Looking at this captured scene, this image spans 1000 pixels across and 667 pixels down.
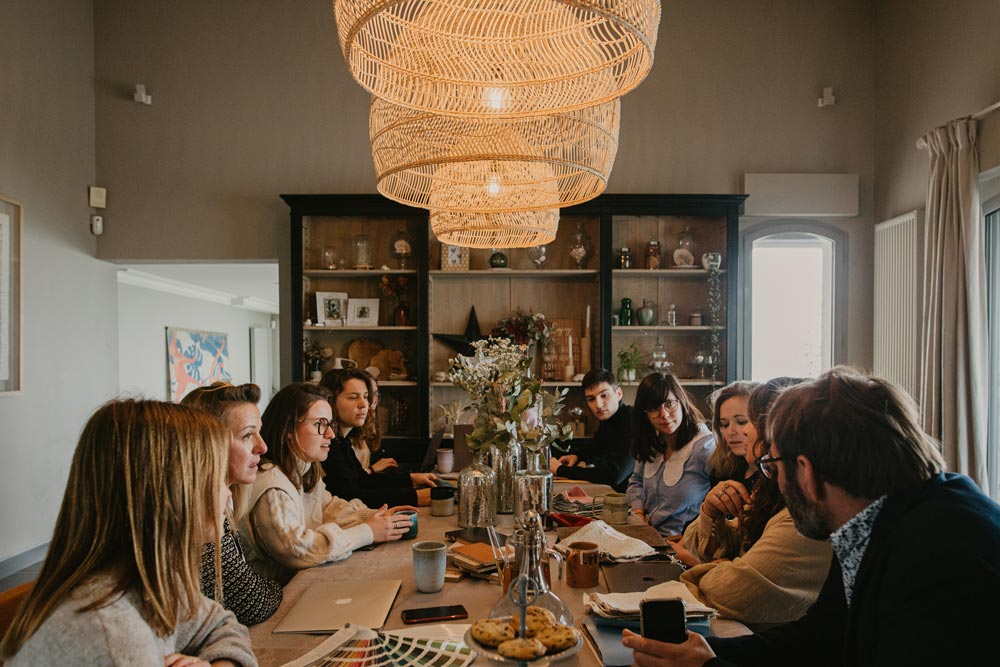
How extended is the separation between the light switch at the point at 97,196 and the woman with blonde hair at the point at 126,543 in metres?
4.31

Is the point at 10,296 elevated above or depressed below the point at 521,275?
below

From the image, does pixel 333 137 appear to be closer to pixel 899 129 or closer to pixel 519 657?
pixel 899 129

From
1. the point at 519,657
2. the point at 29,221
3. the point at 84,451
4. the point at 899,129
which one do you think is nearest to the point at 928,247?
the point at 899,129

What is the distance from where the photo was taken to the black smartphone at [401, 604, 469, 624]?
4.79 feet

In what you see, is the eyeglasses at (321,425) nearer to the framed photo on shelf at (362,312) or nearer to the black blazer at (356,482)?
the black blazer at (356,482)

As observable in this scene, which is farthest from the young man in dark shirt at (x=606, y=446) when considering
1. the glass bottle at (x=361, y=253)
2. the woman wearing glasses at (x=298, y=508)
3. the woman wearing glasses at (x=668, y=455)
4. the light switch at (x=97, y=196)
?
the light switch at (x=97, y=196)

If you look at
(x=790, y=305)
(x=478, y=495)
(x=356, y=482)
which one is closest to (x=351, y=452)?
(x=356, y=482)

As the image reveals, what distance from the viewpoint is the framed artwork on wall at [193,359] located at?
809 cm

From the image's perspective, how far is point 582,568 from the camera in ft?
5.47

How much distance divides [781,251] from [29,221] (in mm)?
4950

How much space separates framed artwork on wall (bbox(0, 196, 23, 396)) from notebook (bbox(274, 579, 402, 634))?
132 inches

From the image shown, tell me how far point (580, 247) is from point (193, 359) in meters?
6.12

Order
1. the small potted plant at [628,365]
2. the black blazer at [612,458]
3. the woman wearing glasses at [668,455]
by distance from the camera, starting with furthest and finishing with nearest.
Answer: the small potted plant at [628,365], the black blazer at [612,458], the woman wearing glasses at [668,455]

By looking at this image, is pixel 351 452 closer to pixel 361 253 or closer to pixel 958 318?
pixel 361 253
